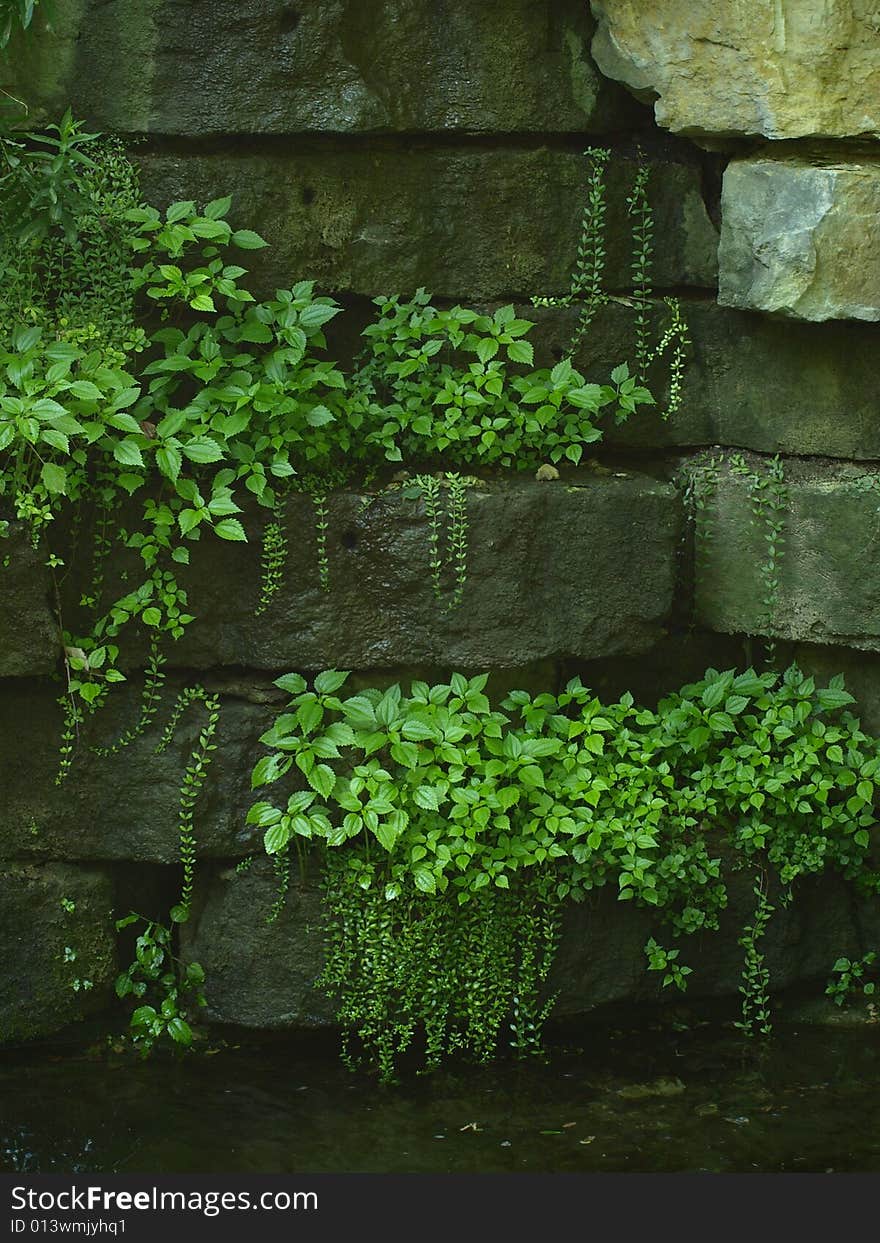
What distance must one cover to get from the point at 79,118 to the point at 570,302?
1418 millimetres

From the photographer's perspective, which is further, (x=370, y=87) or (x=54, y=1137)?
(x=370, y=87)

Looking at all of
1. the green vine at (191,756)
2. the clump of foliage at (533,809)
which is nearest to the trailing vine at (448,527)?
the clump of foliage at (533,809)

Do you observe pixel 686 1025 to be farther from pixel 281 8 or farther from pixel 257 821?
pixel 281 8

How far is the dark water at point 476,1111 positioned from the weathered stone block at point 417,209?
2139mm

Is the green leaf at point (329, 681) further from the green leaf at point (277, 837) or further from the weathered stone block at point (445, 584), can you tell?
the green leaf at point (277, 837)

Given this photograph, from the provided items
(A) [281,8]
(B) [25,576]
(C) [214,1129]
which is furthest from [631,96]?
(C) [214,1129]

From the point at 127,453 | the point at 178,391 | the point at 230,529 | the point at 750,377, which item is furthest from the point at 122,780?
the point at 750,377

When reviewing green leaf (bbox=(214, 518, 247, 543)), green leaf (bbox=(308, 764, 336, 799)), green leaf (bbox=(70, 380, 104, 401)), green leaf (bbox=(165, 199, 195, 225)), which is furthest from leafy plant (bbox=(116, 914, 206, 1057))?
green leaf (bbox=(165, 199, 195, 225))

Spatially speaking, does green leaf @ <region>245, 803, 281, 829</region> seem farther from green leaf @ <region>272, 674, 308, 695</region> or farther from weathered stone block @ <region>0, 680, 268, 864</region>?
green leaf @ <region>272, 674, 308, 695</region>

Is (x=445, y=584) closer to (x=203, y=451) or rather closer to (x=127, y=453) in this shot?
(x=203, y=451)

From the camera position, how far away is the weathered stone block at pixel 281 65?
12.9 ft

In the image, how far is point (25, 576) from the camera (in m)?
3.82

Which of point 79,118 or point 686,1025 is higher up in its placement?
point 79,118

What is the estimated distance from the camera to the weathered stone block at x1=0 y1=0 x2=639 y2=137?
12.9 feet
